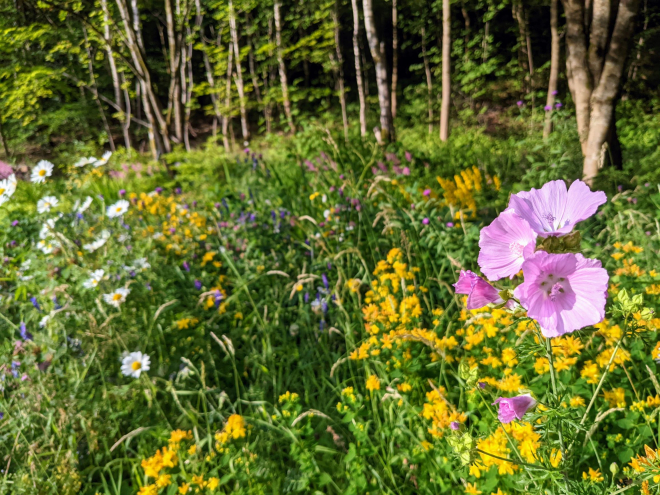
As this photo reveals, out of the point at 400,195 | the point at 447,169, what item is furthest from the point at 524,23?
the point at 400,195

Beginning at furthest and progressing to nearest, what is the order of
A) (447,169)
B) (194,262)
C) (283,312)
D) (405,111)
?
(405,111)
(447,169)
(194,262)
(283,312)

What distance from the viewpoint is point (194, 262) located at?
2764mm

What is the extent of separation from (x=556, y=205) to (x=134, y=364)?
1.71m

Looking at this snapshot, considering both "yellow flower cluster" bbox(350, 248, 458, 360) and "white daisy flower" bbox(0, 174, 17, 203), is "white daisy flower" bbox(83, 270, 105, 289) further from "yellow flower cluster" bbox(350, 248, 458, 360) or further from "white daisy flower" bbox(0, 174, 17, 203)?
"yellow flower cluster" bbox(350, 248, 458, 360)

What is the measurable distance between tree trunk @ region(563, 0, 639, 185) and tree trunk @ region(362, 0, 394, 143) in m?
2.09

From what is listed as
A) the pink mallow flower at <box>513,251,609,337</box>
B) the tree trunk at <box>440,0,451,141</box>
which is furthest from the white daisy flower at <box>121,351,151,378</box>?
the tree trunk at <box>440,0,451,141</box>

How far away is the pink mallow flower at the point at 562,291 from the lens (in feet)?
1.90

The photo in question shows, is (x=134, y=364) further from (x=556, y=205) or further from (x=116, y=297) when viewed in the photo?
(x=556, y=205)

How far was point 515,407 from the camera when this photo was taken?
72cm

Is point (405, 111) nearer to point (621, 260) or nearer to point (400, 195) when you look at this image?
point (400, 195)

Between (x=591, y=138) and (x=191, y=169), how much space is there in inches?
189

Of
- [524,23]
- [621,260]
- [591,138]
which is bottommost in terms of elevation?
[621,260]

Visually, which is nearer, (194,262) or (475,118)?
(194,262)

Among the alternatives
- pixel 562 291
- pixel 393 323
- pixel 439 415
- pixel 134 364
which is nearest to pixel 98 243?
pixel 134 364
